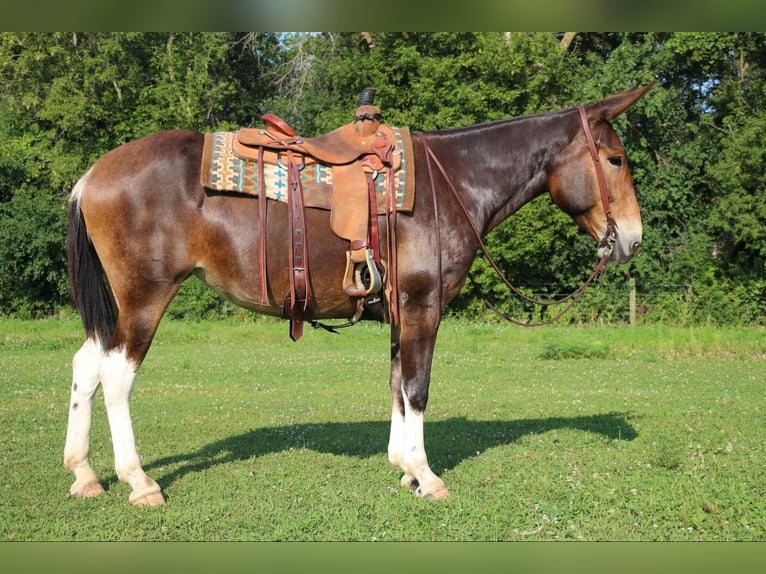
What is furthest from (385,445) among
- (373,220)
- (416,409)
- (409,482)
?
(373,220)

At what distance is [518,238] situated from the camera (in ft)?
70.1

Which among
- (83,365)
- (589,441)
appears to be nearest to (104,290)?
(83,365)

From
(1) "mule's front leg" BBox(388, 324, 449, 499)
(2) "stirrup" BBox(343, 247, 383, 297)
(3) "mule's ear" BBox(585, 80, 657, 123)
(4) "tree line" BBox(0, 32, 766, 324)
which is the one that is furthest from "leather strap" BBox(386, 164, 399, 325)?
(4) "tree line" BBox(0, 32, 766, 324)

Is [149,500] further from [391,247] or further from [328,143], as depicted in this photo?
[328,143]

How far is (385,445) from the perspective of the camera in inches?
272

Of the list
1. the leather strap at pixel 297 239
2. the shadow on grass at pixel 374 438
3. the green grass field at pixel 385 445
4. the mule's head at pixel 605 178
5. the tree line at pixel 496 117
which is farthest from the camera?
the tree line at pixel 496 117

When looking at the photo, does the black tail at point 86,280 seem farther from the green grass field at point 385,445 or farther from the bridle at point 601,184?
the bridle at point 601,184

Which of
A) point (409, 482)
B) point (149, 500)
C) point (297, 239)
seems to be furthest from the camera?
point (409, 482)

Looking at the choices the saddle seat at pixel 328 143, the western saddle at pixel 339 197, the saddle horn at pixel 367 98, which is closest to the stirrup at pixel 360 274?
the western saddle at pixel 339 197

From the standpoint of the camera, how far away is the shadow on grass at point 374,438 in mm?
6449

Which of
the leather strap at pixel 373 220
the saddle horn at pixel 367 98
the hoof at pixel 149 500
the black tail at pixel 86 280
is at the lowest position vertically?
the hoof at pixel 149 500

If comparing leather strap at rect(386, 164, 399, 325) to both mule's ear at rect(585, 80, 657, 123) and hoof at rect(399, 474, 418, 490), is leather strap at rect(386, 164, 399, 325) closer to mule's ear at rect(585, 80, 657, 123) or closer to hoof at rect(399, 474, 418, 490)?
hoof at rect(399, 474, 418, 490)

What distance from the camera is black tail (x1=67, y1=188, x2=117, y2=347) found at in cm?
542

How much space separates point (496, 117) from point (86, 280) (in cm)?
1858
